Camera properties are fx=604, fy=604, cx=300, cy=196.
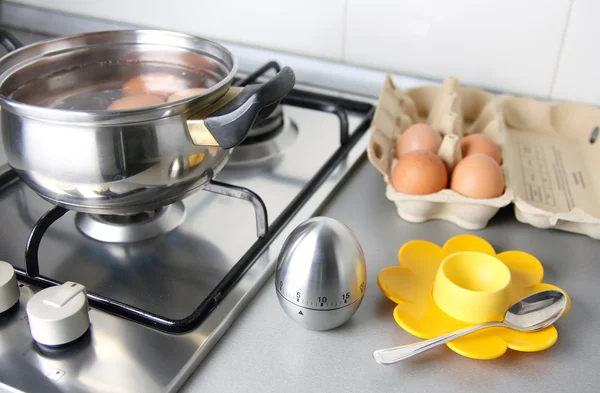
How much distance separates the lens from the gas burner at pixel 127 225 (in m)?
0.67

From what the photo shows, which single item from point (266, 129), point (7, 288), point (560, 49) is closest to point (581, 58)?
point (560, 49)

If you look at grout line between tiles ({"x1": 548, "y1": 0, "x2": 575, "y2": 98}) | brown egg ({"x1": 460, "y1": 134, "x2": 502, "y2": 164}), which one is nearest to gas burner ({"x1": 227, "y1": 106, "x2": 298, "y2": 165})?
brown egg ({"x1": 460, "y1": 134, "x2": 502, "y2": 164})

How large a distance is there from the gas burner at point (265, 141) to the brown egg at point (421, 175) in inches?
8.9

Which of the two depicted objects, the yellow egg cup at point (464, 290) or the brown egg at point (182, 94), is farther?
the brown egg at point (182, 94)

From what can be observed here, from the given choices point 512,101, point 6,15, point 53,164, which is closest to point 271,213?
point 53,164

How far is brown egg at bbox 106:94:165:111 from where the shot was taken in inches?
24.2

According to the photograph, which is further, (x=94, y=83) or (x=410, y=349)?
(x=94, y=83)

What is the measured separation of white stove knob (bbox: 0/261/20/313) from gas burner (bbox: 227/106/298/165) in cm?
34

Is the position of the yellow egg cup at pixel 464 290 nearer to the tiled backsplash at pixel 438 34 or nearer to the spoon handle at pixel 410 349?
the spoon handle at pixel 410 349

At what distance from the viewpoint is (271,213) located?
72 centimetres

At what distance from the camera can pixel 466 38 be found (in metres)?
0.90

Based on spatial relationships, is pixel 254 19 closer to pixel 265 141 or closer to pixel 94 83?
pixel 265 141

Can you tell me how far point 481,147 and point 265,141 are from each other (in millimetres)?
299

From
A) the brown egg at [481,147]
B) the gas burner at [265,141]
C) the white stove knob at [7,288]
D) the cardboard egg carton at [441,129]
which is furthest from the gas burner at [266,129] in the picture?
the white stove knob at [7,288]
